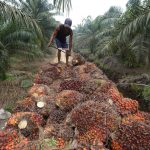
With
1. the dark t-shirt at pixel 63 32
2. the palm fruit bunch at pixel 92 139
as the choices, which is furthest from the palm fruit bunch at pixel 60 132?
the dark t-shirt at pixel 63 32

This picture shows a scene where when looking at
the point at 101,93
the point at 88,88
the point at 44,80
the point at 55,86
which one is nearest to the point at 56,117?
the point at 101,93

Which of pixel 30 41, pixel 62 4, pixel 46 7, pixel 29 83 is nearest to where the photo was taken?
pixel 62 4

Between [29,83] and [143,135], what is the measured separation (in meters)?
11.4

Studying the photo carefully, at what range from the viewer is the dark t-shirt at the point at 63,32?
25.1 ft

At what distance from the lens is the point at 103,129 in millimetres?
3818

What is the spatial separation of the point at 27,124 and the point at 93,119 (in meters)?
0.92

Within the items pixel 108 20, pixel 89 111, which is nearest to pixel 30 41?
pixel 108 20

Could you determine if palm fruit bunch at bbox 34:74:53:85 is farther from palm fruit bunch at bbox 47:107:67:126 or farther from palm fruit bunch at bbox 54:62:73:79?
palm fruit bunch at bbox 47:107:67:126

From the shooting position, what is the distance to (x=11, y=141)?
372 cm

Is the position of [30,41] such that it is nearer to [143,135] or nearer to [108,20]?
[108,20]

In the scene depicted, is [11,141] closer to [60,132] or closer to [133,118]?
[60,132]

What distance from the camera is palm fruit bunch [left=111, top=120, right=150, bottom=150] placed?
3.57m

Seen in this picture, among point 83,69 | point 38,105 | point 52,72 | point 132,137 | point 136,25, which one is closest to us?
point 132,137

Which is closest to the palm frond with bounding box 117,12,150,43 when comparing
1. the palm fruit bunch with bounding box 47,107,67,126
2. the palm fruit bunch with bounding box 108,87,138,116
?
the palm fruit bunch with bounding box 108,87,138,116
